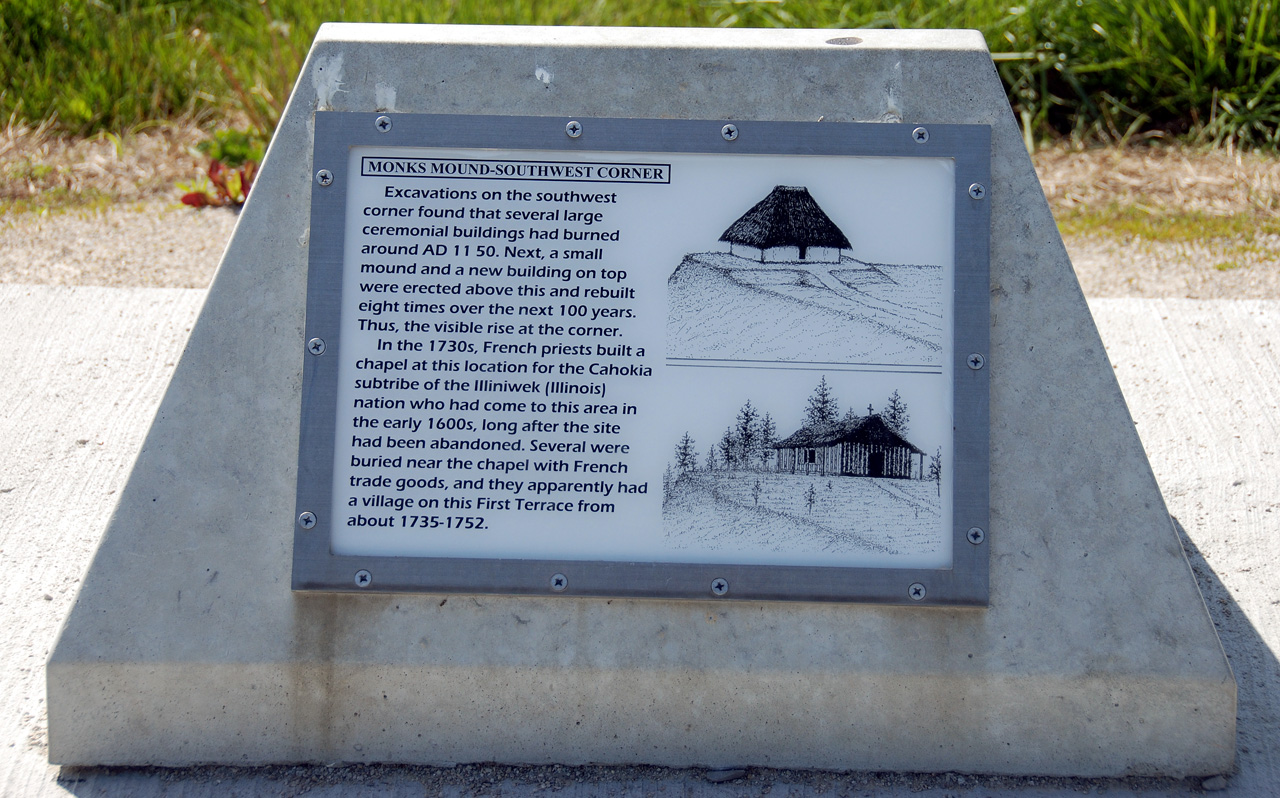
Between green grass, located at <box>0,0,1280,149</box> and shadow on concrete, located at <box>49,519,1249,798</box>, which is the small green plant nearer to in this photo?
green grass, located at <box>0,0,1280,149</box>

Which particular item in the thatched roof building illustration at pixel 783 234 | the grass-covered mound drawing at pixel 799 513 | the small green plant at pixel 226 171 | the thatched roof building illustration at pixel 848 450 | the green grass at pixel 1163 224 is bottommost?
the grass-covered mound drawing at pixel 799 513

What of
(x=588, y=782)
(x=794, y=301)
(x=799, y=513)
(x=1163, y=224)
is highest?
(x=1163, y=224)

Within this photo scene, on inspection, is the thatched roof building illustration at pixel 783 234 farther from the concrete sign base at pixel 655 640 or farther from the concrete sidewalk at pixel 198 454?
the concrete sidewalk at pixel 198 454

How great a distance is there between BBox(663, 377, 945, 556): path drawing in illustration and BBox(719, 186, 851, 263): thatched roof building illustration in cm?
28

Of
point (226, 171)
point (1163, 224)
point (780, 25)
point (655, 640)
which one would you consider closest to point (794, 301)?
point (655, 640)

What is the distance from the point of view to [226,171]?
4.45 metres

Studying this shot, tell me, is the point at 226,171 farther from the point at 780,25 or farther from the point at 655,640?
the point at 655,640

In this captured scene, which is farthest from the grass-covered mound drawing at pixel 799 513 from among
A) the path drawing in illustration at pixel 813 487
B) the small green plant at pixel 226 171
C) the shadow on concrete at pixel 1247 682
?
the small green plant at pixel 226 171

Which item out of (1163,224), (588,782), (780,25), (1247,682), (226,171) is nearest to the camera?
(588,782)

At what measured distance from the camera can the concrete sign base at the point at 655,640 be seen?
185 cm

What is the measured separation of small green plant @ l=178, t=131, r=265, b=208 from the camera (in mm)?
4277

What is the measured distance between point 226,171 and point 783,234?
3.50m

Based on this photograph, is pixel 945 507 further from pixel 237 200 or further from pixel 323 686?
pixel 237 200

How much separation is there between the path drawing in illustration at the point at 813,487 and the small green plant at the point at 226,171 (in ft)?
10.3
